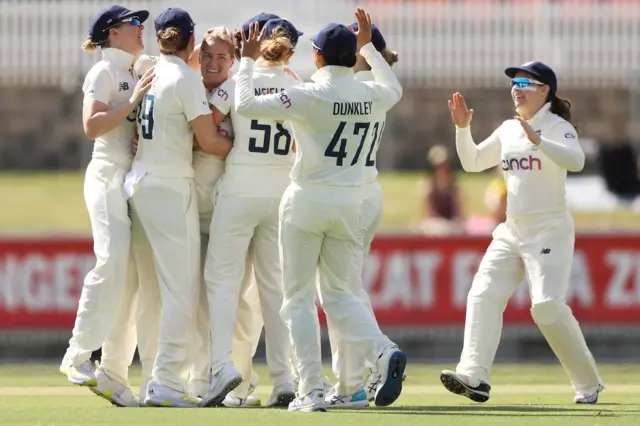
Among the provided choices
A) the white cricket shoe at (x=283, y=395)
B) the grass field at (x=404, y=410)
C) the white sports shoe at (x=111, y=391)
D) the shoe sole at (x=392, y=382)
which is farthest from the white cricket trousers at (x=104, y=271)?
the shoe sole at (x=392, y=382)

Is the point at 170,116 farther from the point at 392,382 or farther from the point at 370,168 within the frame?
the point at 392,382

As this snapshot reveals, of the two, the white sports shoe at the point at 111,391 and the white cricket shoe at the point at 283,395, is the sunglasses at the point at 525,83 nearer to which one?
the white cricket shoe at the point at 283,395

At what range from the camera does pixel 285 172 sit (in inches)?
424

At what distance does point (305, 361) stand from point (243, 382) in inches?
37.7

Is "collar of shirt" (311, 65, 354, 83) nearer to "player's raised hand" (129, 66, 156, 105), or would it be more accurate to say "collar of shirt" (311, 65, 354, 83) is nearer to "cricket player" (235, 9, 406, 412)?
"cricket player" (235, 9, 406, 412)

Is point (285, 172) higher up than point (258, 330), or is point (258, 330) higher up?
point (285, 172)

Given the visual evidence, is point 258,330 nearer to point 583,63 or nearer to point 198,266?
point 198,266

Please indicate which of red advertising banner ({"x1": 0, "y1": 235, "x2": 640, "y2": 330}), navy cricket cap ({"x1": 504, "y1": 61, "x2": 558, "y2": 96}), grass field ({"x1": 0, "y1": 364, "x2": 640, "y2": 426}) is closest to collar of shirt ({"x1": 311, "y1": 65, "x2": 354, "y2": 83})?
navy cricket cap ({"x1": 504, "y1": 61, "x2": 558, "y2": 96})

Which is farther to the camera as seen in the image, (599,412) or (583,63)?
(583,63)

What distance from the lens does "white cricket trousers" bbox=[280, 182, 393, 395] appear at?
1011cm

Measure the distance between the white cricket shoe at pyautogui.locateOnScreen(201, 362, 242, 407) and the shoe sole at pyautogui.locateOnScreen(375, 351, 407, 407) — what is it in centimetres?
94

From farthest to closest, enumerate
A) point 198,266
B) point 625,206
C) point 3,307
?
point 625,206 < point 3,307 < point 198,266

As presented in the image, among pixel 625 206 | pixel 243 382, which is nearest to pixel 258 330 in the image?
pixel 243 382

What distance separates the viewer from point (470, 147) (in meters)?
11.2
